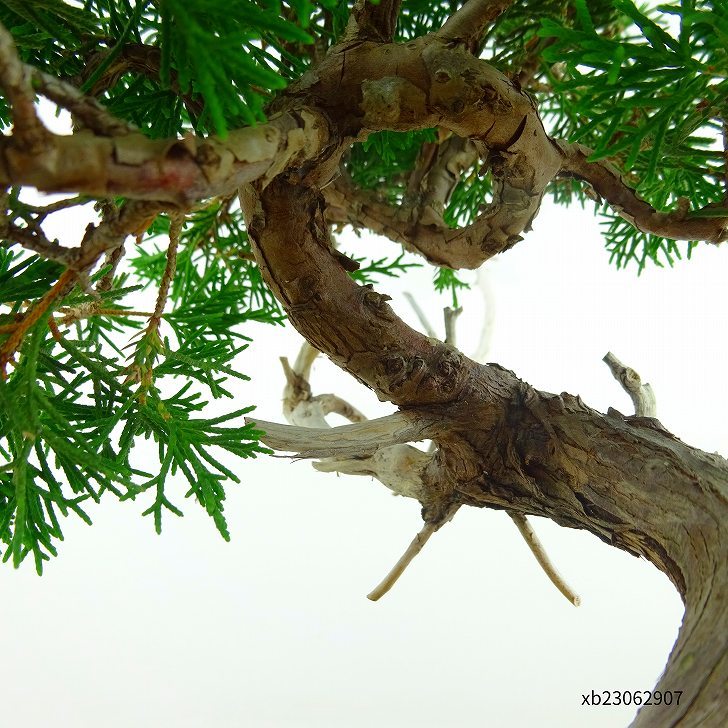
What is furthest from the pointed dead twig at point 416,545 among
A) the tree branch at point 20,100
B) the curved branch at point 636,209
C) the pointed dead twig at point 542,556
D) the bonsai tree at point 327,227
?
the tree branch at point 20,100

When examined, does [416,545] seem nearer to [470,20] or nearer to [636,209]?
[636,209]

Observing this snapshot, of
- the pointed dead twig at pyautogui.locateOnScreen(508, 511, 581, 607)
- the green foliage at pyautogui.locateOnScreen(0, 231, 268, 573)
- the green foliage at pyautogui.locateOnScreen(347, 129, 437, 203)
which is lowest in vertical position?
the pointed dead twig at pyautogui.locateOnScreen(508, 511, 581, 607)

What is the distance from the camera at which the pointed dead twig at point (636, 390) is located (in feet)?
3.17

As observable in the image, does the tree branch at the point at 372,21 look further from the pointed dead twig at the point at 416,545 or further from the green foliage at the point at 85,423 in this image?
the pointed dead twig at the point at 416,545

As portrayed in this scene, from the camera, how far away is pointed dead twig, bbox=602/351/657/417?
3.17 feet

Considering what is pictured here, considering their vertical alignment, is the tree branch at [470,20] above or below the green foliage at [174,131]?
above

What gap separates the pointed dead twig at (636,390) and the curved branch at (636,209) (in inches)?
11.2

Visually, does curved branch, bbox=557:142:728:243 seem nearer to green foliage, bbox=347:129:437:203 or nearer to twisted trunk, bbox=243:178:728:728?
twisted trunk, bbox=243:178:728:728

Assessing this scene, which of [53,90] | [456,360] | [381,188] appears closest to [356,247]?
[381,188]

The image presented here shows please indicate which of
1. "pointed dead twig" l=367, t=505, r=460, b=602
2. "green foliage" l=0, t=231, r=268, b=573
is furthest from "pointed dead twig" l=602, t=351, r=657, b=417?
"green foliage" l=0, t=231, r=268, b=573

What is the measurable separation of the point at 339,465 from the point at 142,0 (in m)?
0.72

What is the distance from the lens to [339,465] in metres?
1.08

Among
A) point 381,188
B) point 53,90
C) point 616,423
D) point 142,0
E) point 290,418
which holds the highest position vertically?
point 381,188

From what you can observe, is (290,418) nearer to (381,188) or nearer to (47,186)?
(381,188)
